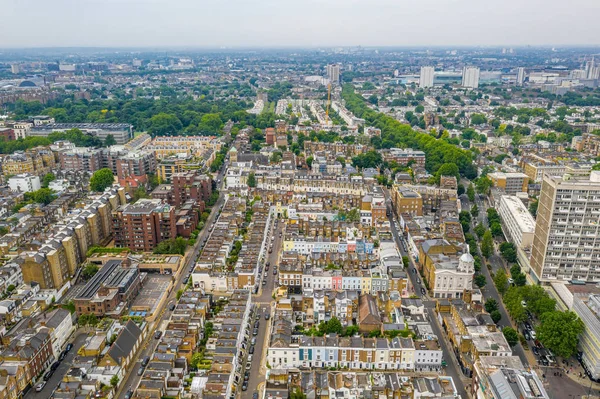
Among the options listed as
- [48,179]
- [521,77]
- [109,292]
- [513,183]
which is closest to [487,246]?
[513,183]

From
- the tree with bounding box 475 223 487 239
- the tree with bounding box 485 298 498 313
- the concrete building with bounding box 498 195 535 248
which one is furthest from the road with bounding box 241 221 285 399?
the concrete building with bounding box 498 195 535 248

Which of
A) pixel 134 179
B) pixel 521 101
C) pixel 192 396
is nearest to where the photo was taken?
pixel 192 396

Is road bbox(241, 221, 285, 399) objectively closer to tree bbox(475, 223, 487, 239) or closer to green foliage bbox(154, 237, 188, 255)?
green foliage bbox(154, 237, 188, 255)

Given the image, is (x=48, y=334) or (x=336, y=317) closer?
(x=48, y=334)

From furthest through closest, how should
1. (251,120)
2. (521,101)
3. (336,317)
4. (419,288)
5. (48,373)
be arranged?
(521,101) < (251,120) < (419,288) < (336,317) < (48,373)

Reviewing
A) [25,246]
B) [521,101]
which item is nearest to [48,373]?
[25,246]

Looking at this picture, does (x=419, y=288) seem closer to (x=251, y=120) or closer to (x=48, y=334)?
(x=48, y=334)

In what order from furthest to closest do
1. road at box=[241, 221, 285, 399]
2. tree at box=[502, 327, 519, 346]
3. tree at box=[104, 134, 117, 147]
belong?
tree at box=[104, 134, 117, 147] → tree at box=[502, 327, 519, 346] → road at box=[241, 221, 285, 399]
